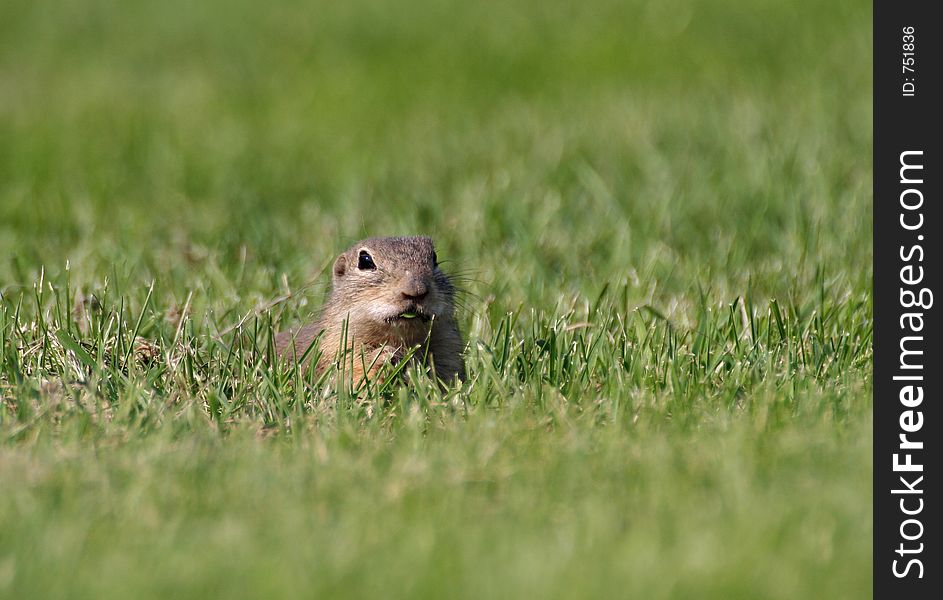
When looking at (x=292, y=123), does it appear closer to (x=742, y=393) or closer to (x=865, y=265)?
(x=865, y=265)

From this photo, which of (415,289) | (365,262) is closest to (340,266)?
(365,262)

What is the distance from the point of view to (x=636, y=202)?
7.95 m

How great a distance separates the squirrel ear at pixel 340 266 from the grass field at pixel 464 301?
34cm

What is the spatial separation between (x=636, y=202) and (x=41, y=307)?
3.65 m

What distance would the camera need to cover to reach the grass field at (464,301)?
11.9 ft

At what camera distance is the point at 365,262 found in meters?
5.61

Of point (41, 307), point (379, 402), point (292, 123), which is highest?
point (292, 123)

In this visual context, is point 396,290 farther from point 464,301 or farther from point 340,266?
point 464,301

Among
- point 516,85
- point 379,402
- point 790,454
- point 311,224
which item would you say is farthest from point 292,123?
point 790,454
